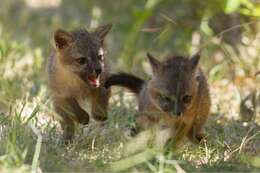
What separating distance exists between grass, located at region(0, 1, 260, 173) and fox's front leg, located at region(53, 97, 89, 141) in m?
0.09

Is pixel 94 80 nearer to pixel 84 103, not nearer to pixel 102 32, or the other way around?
pixel 84 103

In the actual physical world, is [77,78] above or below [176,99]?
above

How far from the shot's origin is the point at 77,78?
8133 mm

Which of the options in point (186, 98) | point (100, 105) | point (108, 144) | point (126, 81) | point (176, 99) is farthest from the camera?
point (100, 105)

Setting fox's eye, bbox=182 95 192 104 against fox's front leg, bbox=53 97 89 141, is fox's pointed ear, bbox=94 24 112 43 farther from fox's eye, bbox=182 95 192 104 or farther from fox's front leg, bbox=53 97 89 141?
fox's eye, bbox=182 95 192 104

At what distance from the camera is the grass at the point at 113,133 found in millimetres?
6410

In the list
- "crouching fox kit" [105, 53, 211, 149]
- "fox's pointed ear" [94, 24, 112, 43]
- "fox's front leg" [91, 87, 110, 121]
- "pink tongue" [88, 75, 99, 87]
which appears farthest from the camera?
"fox's pointed ear" [94, 24, 112, 43]

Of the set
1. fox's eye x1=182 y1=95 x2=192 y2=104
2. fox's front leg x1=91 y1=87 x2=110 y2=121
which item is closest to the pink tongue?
fox's front leg x1=91 y1=87 x2=110 y2=121

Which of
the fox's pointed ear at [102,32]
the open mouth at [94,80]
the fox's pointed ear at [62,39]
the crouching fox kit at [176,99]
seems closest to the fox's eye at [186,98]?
the crouching fox kit at [176,99]

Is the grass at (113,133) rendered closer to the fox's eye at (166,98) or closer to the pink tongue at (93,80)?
the fox's eye at (166,98)

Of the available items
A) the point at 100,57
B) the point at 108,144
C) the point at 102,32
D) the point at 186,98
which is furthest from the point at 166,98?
the point at 102,32

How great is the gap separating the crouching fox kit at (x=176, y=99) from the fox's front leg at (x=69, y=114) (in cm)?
61

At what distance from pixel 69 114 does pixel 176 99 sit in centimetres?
140

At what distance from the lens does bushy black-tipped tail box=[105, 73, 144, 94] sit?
804 cm
